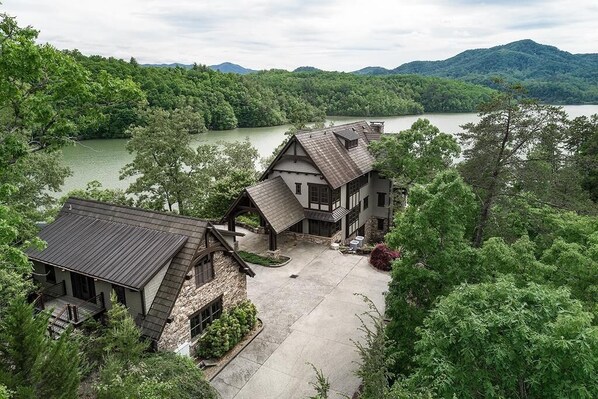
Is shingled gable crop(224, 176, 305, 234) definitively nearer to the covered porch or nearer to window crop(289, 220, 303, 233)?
the covered porch

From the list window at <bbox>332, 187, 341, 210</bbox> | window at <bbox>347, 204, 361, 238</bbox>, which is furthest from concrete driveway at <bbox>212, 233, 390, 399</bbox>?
window at <bbox>347, 204, 361, 238</bbox>

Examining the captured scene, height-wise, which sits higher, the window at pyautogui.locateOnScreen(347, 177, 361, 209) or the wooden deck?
the window at pyautogui.locateOnScreen(347, 177, 361, 209)

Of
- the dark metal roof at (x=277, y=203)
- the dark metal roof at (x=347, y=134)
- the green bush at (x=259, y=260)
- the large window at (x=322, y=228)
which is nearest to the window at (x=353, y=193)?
the large window at (x=322, y=228)

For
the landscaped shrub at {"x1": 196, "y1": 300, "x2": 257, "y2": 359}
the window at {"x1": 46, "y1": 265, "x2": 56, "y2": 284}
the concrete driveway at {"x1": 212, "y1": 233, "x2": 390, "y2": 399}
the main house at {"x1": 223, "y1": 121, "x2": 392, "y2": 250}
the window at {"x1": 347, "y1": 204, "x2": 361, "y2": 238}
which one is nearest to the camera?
the concrete driveway at {"x1": 212, "y1": 233, "x2": 390, "y2": 399}

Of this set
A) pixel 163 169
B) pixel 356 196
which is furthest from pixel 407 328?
pixel 163 169

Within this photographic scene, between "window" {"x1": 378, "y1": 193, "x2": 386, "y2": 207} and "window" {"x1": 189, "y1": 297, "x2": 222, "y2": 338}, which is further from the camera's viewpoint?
"window" {"x1": 378, "y1": 193, "x2": 386, "y2": 207}

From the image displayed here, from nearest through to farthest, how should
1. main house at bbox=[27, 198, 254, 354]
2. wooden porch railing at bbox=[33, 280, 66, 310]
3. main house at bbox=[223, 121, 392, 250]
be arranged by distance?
main house at bbox=[27, 198, 254, 354] < wooden porch railing at bbox=[33, 280, 66, 310] < main house at bbox=[223, 121, 392, 250]

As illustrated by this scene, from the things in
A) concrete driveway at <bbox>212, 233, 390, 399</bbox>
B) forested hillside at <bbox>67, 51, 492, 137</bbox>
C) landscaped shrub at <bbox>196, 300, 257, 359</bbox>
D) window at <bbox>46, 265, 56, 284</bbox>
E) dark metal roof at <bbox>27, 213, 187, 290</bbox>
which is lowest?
→ concrete driveway at <bbox>212, 233, 390, 399</bbox>

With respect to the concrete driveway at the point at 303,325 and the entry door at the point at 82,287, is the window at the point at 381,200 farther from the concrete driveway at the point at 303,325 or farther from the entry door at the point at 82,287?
the entry door at the point at 82,287
